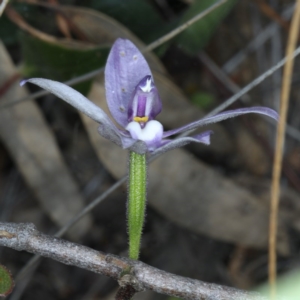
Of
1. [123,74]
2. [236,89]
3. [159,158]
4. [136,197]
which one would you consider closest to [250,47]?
[236,89]

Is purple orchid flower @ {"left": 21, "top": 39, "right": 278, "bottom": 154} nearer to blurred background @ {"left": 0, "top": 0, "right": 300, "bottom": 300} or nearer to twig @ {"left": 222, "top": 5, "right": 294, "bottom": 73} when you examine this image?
blurred background @ {"left": 0, "top": 0, "right": 300, "bottom": 300}

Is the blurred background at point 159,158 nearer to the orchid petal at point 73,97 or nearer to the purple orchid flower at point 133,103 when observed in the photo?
the purple orchid flower at point 133,103

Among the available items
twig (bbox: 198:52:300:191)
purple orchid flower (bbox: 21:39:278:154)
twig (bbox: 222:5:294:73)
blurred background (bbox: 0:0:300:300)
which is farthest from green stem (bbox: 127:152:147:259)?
twig (bbox: 222:5:294:73)

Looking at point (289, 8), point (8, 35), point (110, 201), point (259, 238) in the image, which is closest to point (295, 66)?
point (289, 8)

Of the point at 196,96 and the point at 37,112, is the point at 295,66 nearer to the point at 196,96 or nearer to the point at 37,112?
the point at 196,96

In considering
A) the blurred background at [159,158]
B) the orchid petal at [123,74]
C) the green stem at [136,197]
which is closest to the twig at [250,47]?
the blurred background at [159,158]

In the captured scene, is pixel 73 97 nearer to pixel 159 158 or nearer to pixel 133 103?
pixel 133 103
